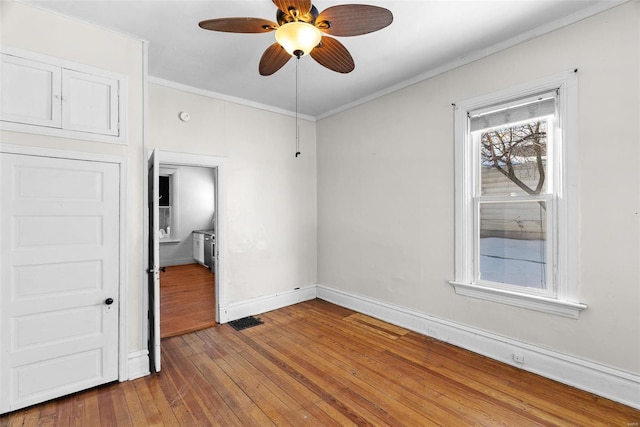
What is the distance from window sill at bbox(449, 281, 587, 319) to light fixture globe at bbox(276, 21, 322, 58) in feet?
8.82

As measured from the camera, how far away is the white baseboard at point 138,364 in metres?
2.64

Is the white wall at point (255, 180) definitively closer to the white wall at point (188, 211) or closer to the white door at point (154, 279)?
the white door at point (154, 279)

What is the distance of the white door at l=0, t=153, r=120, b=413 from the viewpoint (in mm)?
2184

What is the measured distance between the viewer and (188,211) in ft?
25.8

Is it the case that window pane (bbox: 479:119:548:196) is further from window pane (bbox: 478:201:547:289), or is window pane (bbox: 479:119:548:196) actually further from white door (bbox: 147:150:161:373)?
white door (bbox: 147:150:161:373)

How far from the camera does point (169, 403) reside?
2307mm

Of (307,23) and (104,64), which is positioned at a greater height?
(104,64)

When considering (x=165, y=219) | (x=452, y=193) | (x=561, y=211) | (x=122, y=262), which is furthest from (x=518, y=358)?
(x=165, y=219)

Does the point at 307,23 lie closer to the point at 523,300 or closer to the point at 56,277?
the point at 56,277

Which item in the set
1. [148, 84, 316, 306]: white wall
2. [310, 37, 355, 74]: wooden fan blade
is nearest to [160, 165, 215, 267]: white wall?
[148, 84, 316, 306]: white wall

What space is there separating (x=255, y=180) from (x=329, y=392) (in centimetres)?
287

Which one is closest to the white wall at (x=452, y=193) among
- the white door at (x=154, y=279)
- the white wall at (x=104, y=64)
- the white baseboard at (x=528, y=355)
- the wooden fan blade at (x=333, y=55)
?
the white baseboard at (x=528, y=355)

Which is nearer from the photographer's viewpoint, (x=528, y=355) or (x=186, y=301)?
(x=528, y=355)

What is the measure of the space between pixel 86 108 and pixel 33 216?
0.95 meters
